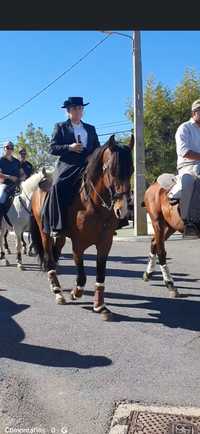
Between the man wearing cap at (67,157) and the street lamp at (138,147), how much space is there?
943 cm

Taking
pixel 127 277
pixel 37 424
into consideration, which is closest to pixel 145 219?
pixel 127 277

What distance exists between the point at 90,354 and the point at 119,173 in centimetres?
199

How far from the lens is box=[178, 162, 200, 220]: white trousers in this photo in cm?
636

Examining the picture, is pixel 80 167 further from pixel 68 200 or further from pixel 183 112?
pixel 183 112

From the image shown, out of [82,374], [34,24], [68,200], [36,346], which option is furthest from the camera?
[68,200]

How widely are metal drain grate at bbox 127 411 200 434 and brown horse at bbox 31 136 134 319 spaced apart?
7.66 ft

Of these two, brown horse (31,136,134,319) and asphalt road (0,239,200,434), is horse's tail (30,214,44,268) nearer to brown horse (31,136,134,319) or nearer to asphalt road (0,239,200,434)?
asphalt road (0,239,200,434)

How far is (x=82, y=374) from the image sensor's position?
4363 millimetres

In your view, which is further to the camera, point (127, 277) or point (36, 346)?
point (127, 277)

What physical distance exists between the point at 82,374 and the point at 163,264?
3.22m

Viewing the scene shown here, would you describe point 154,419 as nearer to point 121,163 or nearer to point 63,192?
point 121,163

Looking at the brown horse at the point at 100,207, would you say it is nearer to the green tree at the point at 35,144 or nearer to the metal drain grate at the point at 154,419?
the metal drain grate at the point at 154,419

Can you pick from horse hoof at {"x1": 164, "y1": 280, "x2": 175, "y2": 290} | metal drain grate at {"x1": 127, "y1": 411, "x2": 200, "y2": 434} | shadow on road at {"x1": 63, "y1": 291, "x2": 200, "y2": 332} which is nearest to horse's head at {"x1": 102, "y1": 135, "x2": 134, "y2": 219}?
shadow on road at {"x1": 63, "y1": 291, "x2": 200, "y2": 332}

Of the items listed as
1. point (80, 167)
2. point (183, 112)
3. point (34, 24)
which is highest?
point (183, 112)
